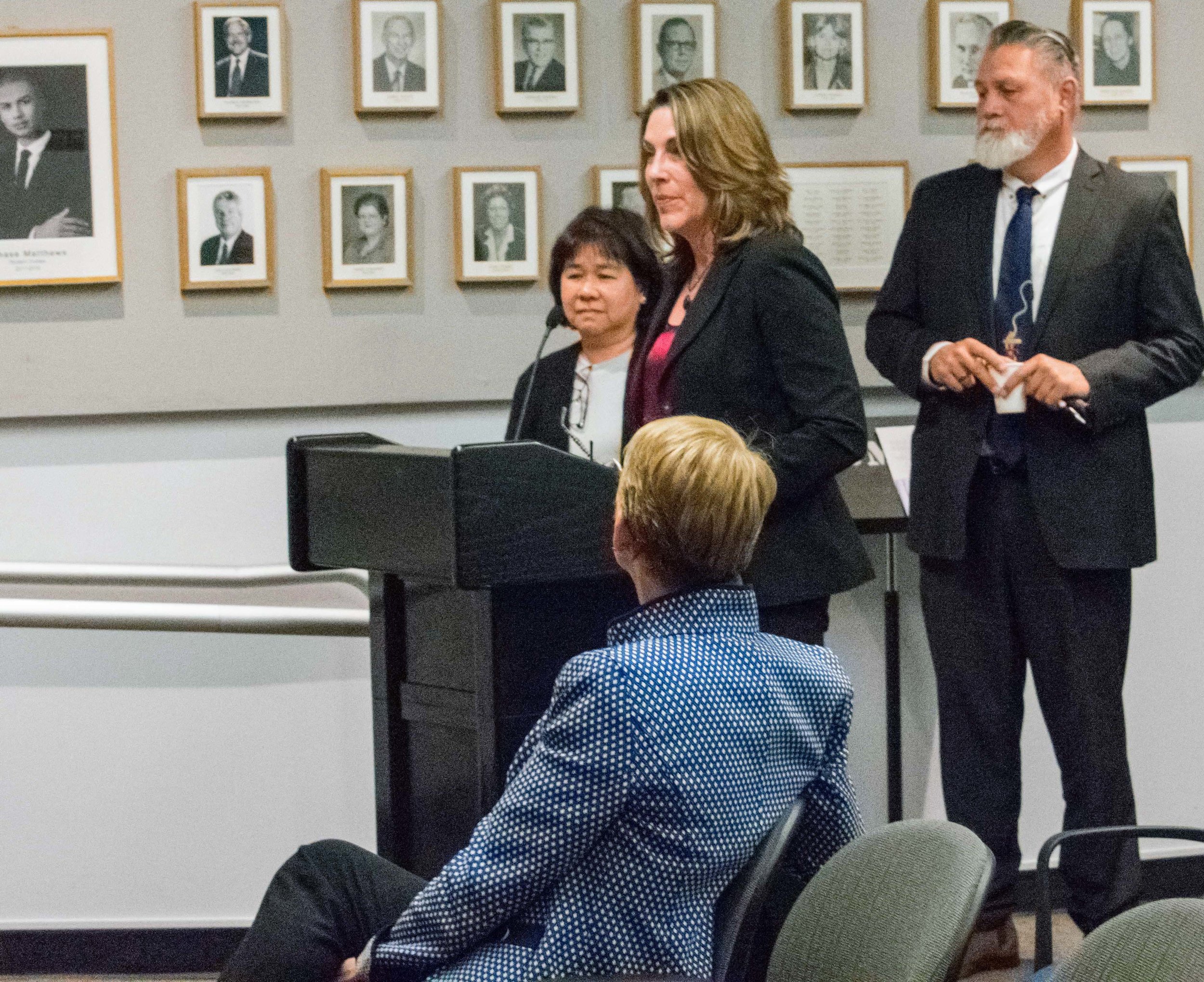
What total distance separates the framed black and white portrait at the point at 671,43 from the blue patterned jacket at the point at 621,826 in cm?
193

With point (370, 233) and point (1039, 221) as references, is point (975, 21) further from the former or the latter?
point (370, 233)

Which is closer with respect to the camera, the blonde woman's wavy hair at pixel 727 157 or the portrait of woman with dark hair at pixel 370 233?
the blonde woman's wavy hair at pixel 727 157

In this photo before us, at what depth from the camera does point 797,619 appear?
244 centimetres

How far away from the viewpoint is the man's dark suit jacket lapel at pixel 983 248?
2.96 metres

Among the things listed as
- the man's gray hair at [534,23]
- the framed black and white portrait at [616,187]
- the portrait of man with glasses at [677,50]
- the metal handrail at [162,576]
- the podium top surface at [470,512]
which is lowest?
the metal handrail at [162,576]

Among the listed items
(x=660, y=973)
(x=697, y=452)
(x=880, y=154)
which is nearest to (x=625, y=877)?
(x=660, y=973)

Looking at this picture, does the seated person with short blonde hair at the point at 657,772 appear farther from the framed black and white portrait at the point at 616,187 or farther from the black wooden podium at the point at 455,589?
the framed black and white portrait at the point at 616,187

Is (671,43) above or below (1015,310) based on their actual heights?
above

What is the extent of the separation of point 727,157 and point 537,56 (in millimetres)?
925

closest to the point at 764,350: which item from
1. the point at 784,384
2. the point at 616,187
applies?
the point at 784,384

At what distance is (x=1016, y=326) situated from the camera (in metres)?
2.94

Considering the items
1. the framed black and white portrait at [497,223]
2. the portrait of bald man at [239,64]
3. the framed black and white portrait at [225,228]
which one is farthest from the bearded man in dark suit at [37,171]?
the framed black and white portrait at [497,223]

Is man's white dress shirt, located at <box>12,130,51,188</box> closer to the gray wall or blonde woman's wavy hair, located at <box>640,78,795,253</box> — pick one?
the gray wall

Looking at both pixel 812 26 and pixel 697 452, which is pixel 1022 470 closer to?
pixel 812 26
